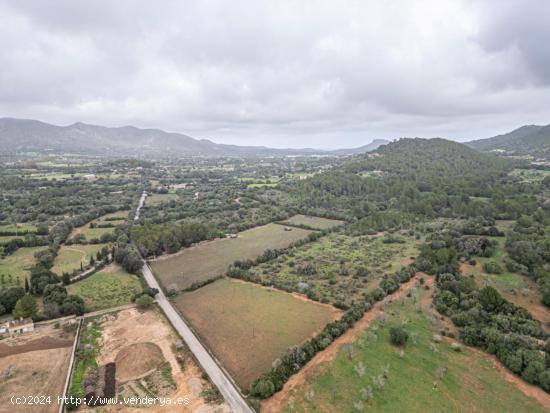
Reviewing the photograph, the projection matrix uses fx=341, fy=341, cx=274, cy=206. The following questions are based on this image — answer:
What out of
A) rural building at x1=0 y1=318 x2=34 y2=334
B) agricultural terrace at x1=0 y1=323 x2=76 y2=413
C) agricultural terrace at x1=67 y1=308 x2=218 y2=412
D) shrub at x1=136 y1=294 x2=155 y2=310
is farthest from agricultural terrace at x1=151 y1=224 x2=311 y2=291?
rural building at x1=0 y1=318 x2=34 y2=334

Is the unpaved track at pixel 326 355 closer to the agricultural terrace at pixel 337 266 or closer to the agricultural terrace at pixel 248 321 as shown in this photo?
the agricultural terrace at pixel 248 321

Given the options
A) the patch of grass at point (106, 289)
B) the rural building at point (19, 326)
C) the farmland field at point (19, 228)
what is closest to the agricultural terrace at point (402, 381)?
the patch of grass at point (106, 289)

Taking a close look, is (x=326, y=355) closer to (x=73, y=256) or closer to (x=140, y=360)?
(x=140, y=360)

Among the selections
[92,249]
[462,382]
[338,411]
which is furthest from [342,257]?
[92,249]

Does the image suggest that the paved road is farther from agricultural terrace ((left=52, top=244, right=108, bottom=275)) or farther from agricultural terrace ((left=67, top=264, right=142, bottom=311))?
agricultural terrace ((left=52, top=244, right=108, bottom=275))

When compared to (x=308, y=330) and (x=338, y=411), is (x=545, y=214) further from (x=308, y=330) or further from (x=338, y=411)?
(x=338, y=411)

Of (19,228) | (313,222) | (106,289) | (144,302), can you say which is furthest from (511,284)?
(19,228)
